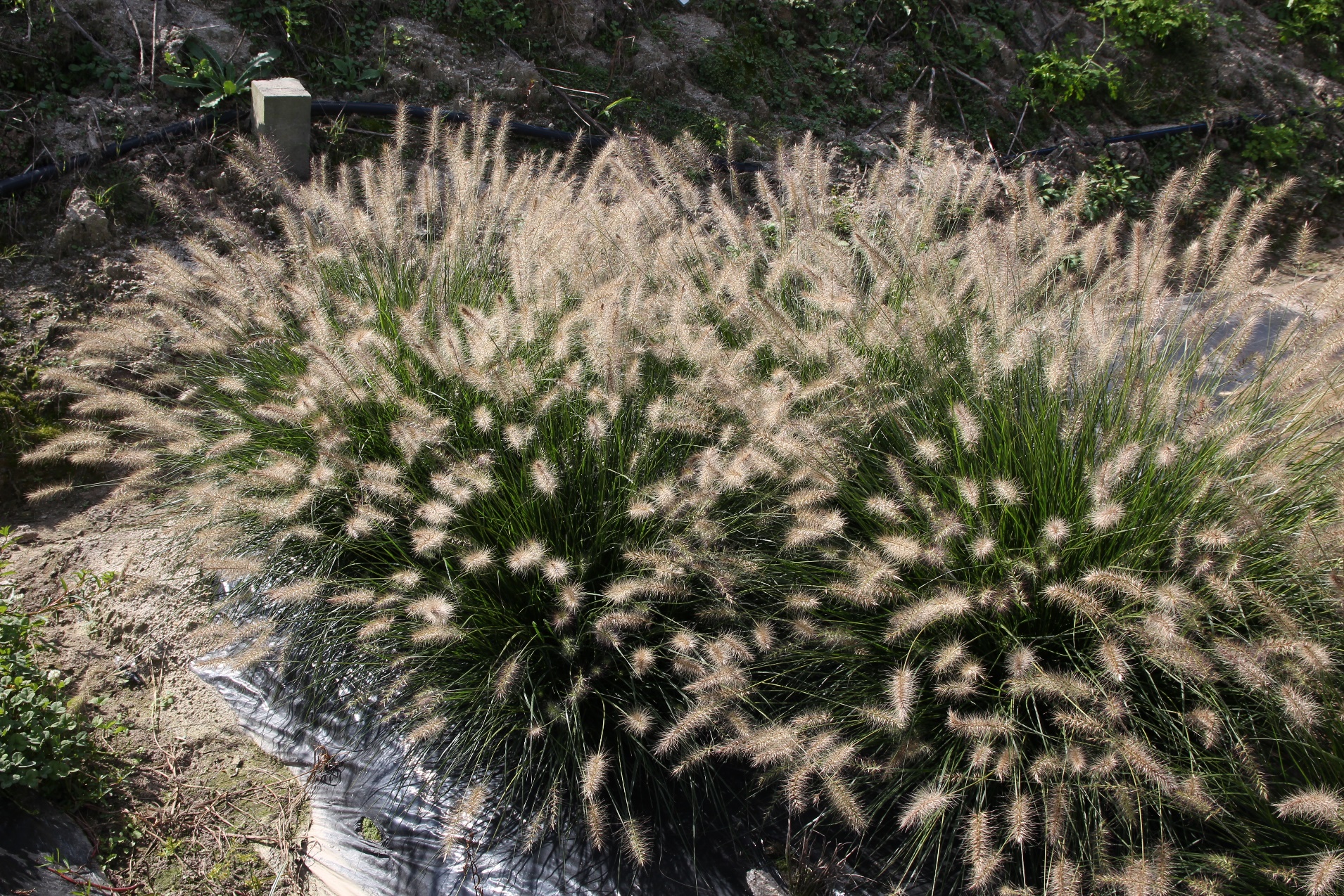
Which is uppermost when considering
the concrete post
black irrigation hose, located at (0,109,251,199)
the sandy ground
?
the concrete post

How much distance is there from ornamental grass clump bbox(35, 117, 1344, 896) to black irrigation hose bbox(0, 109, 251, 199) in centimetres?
176

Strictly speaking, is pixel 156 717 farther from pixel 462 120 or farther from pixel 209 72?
pixel 462 120

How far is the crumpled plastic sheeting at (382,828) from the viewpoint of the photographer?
98.7 inches

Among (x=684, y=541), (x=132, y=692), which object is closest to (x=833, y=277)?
(x=684, y=541)

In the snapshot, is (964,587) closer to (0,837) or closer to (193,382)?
(0,837)

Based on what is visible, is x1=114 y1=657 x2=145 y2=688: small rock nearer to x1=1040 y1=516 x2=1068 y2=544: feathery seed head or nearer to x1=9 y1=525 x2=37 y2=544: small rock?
x1=9 y1=525 x2=37 y2=544: small rock

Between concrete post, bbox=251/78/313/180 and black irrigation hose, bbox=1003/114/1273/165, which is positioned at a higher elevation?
Result: black irrigation hose, bbox=1003/114/1273/165

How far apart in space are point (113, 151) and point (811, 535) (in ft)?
14.7

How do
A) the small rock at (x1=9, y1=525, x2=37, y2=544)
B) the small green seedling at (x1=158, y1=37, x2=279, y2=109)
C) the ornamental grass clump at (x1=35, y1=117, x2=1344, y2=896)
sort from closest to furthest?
the ornamental grass clump at (x1=35, y1=117, x2=1344, y2=896) → the small rock at (x1=9, y1=525, x2=37, y2=544) → the small green seedling at (x1=158, y1=37, x2=279, y2=109)

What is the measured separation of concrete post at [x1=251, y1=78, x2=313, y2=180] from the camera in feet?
15.1

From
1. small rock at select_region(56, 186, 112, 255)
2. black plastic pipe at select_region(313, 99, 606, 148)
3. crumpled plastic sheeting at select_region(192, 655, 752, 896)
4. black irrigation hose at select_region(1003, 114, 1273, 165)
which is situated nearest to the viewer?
crumpled plastic sheeting at select_region(192, 655, 752, 896)

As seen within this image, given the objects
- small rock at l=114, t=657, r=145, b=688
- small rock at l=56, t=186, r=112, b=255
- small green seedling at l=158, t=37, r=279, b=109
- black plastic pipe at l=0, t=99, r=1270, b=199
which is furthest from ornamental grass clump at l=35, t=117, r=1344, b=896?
small green seedling at l=158, t=37, r=279, b=109

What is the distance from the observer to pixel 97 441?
3.15 meters

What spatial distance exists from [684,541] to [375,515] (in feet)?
3.04
